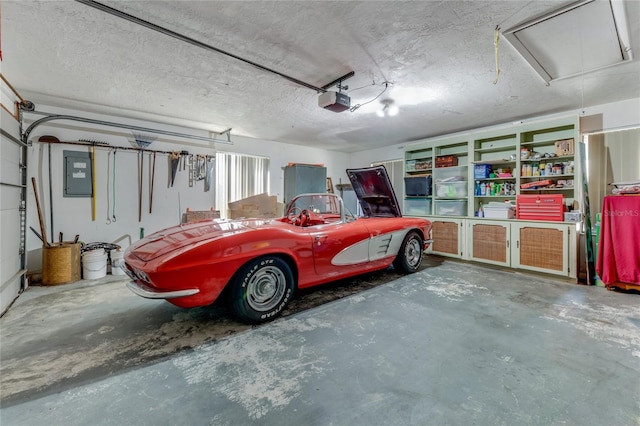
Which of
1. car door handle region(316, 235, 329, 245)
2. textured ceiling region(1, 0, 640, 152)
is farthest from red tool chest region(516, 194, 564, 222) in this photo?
car door handle region(316, 235, 329, 245)

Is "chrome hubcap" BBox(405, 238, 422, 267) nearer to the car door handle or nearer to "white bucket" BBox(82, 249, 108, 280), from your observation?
the car door handle

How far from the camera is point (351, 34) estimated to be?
2168mm

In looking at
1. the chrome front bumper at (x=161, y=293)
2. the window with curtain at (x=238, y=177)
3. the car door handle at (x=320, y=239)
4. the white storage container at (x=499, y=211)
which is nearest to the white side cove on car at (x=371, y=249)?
the car door handle at (x=320, y=239)

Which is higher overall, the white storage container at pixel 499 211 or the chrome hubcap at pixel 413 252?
the white storage container at pixel 499 211

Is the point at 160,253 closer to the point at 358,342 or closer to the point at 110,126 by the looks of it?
the point at 358,342

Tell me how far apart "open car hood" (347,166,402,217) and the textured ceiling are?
3.30 feet

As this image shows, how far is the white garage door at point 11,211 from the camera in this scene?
2605 mm

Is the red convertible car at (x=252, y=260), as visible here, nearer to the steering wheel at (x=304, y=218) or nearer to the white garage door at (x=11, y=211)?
the steering wheel at (x=304, y=218)

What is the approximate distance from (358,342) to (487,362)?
0.83 metres

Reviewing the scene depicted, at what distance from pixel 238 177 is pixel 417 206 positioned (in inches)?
155

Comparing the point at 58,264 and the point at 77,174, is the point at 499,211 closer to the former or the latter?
the point at 58,264

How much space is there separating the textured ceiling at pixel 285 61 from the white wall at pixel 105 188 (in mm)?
401

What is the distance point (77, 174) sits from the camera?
4.03m

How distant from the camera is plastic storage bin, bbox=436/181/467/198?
493cm
